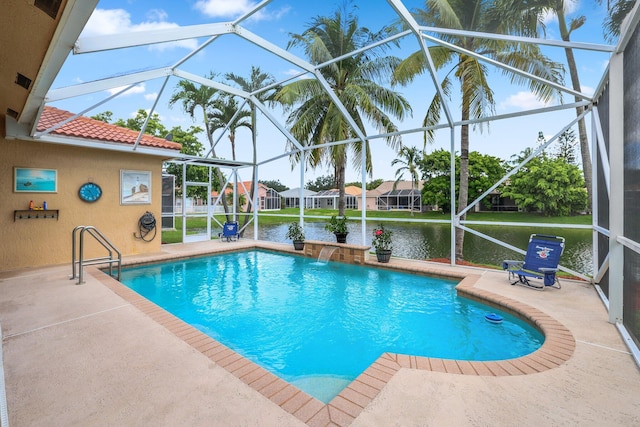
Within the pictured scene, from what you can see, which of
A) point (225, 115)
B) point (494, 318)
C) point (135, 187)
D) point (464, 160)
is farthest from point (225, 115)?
point (494, 318)

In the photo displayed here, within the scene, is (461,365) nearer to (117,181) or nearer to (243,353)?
(243,353)

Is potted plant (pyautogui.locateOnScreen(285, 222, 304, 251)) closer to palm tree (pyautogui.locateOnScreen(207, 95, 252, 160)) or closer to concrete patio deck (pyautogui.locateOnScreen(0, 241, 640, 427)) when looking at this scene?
concrete patio deck (pyautogui.locateOnScreen(0, 241, 640, 427))

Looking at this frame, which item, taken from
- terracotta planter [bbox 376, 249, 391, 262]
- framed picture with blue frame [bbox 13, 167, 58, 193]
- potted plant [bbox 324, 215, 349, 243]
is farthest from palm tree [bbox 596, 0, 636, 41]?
framed picture with blue frame [bbox 13, 167, 58, 193]

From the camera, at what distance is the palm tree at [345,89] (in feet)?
34.9

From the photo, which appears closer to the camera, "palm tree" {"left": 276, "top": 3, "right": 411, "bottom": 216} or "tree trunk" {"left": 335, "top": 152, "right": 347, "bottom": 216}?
"palm tree" {"left": 276, "top": 3, "right": 411, "bottom": 216}

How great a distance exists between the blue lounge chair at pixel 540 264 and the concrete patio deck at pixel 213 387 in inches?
53.3

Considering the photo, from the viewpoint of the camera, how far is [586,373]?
8.84 feet

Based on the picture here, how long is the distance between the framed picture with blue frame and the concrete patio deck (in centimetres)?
452

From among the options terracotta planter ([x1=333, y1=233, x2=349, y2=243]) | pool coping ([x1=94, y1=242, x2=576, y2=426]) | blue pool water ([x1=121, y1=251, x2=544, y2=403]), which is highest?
terracotta planter ([x1=333, y1=233, x2=349, y2=243])

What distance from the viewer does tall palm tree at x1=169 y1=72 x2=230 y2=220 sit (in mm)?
16406

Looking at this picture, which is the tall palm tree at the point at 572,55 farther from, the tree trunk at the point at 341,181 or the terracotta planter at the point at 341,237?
the tree trunk at the point at 341,181

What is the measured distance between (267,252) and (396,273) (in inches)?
183

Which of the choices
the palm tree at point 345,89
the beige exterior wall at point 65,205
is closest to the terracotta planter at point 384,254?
the palm tree at point 345,89

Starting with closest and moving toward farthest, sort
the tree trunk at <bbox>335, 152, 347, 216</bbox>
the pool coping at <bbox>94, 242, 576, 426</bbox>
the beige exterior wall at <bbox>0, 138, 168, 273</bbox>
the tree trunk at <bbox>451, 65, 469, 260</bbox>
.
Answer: the pool coping at <bbox>94, 242, 576, 426</bbox>
the beige exterior wall at <bbox>0, 138, 168, 273</bbox>
the tree trunk at <bbox>451, 65, 469, 260</bbox>
the tree trunk at <bbox>335, 152, 347, 216</bbox>
